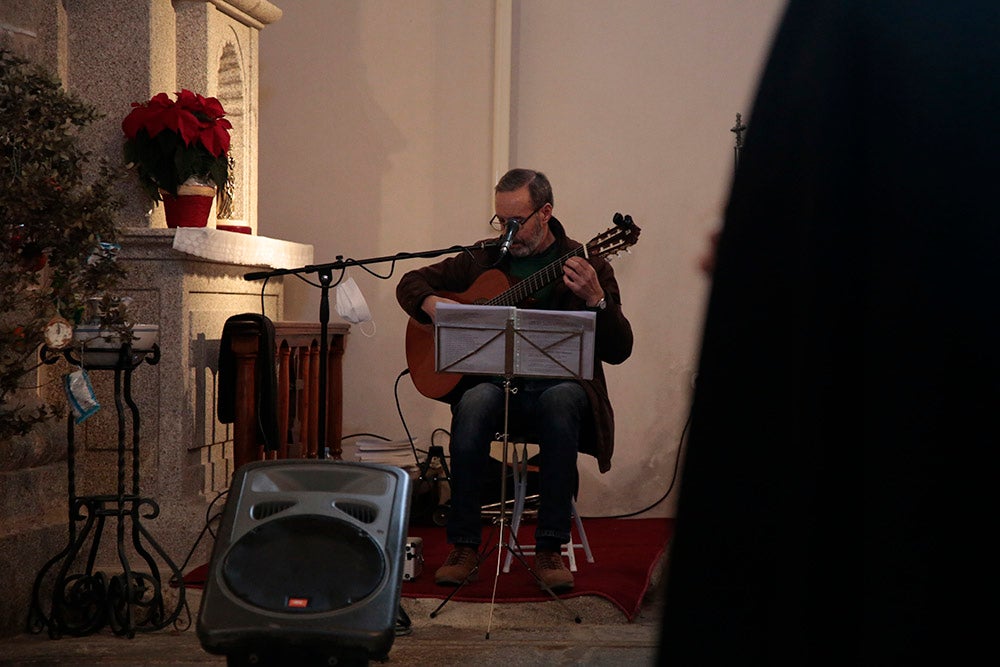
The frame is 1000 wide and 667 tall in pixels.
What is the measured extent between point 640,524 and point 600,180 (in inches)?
67.6

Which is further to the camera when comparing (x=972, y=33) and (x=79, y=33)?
(x=79, y=33)

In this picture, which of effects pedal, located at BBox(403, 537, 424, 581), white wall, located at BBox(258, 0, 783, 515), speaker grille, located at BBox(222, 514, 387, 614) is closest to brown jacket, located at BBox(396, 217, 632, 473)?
effects pedal, located at BBox(403, 537, 424, 581)

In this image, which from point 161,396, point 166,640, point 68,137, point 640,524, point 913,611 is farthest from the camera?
point 640,524

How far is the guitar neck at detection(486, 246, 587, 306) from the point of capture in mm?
4148

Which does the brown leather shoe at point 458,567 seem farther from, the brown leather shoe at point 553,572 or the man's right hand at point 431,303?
the man's right hand at point 431,303

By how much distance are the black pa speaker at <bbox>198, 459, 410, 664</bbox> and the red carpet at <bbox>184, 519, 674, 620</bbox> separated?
1.48m

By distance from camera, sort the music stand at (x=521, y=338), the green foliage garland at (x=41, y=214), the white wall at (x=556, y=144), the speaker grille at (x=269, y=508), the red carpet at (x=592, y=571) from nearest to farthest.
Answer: the speaker grille at (x=269, y=508), the green foliage garland at (x=41, y=214), the music stand at (x=521, y=338), the red carpet at (x=592, y=571), the white wall at (x=556, y=144)

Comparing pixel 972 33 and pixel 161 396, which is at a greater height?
pixel 972 33

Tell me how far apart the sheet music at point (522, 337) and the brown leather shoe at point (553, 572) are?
72cm

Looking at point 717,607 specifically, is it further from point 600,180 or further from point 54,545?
point 600,180

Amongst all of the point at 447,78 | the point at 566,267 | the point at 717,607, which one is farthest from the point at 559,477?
the point at 717,607

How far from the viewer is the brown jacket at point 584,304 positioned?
412 centimetres

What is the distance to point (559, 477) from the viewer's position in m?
4.03

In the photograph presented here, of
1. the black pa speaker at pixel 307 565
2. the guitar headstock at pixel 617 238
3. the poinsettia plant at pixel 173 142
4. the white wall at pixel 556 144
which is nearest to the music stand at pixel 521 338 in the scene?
the guitar headstock at pixel 617 238
